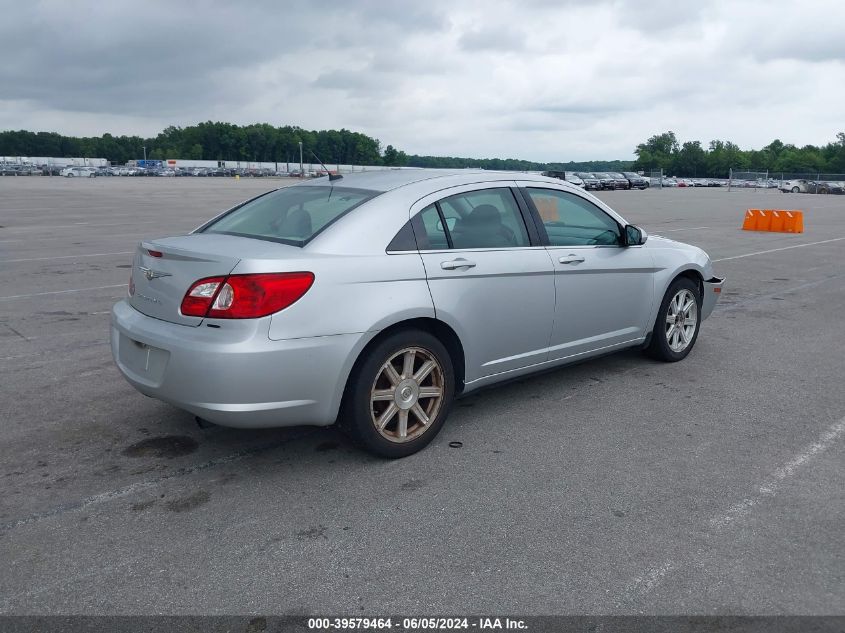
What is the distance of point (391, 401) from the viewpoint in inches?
161

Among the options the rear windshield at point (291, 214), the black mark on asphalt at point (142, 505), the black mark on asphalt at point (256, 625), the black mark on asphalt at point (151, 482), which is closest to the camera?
the black mark on asphalt at point (256, 625)

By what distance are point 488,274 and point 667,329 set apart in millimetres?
2318

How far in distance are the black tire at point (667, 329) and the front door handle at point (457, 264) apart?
222 cm

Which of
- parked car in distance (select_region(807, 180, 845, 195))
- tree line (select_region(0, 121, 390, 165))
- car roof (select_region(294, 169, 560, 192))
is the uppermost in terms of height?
tree line (select_region(0, 121, 390, 165))

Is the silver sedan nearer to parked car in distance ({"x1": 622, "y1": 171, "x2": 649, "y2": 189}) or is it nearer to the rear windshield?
the rear windshield

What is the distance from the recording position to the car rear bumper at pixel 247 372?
3572mm

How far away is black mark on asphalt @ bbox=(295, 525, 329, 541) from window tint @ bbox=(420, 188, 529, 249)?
1731 millimetres

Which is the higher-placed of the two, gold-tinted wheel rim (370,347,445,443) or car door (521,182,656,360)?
car door (521,182,656,360)

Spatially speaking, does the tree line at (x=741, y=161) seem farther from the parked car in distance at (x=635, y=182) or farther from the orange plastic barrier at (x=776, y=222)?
the orange plastic barrier at (x=776, y=222)

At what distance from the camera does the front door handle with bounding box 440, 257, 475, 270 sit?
4270 mm

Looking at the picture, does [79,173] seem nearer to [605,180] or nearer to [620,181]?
[605,180]

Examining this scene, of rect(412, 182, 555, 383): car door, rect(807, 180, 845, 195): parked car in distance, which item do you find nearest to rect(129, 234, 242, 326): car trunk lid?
rect(412, 182, 555, 383): car door

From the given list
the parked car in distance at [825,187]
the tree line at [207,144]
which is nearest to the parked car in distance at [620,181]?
the parked car in distance at [825,187]

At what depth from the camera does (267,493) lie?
12.3ft
